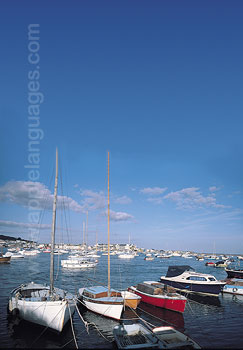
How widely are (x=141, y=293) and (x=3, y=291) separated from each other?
71.2ft

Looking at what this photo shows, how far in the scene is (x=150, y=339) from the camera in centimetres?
1636

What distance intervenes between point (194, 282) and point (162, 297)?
10.9 meters

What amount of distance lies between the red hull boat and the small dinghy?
31.8 feet

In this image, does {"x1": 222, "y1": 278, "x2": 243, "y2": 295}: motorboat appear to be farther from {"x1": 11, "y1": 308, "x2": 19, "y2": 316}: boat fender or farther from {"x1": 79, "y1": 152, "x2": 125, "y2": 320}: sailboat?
{"x1": 11, "y1": 308, "x2": 19, "y2": 316}: boat fender

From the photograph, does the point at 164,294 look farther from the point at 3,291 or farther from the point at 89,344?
the point at 3,291

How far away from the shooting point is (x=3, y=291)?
37.3 meters

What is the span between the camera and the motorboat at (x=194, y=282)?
117 ft

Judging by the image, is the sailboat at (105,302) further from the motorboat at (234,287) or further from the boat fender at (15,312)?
the motorboat at (234,287)

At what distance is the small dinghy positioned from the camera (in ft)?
50.9

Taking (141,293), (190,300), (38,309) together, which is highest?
(38,309)

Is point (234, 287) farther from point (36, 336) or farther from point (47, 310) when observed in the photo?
point (36, 336)

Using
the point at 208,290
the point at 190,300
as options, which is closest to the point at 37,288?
the point at 190,300

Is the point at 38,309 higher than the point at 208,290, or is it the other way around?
the point at 38,309

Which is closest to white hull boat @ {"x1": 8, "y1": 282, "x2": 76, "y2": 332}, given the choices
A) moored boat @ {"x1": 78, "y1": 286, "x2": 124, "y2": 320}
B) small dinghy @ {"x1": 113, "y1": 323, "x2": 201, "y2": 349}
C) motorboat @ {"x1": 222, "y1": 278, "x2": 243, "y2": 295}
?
moored boat @ {"x1": 78, "y1": 286, "x2": 124, "y2": 320}
